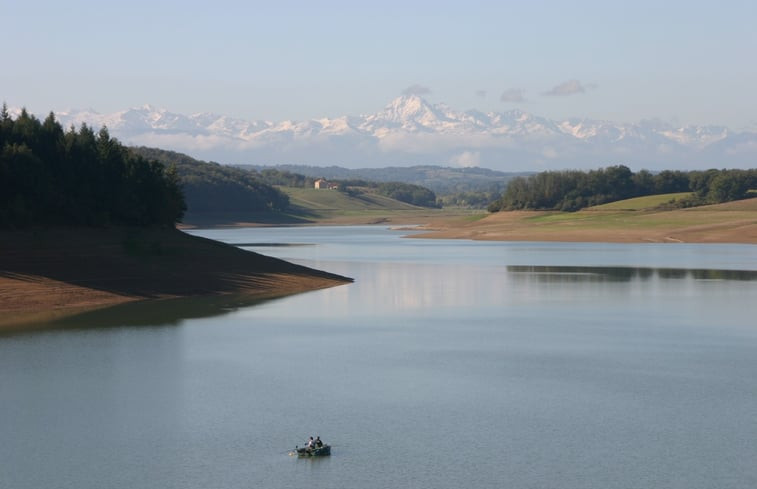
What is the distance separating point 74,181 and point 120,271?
13.9 meters

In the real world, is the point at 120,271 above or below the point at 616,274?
above

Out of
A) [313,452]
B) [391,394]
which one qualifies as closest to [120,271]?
A: [391,394]

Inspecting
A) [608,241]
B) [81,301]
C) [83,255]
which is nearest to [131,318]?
[81,301]

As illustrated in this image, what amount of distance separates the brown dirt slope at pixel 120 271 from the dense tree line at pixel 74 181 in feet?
7.29

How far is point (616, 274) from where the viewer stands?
316 ft

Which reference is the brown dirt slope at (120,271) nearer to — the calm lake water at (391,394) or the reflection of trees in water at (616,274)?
the calm lake water at (391,394)

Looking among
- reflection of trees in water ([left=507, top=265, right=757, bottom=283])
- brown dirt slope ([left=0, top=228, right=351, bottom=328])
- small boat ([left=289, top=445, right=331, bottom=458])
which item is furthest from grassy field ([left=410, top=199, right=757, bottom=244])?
small boat ([left=289, top=445, right=331, bottom=458])

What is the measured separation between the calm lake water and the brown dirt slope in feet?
14.2

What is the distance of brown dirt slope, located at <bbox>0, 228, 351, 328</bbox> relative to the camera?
227 ft

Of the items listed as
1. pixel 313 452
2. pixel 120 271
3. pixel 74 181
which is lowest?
pixel 313 452

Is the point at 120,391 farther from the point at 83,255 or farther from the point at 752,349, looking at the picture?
the point at 83,255

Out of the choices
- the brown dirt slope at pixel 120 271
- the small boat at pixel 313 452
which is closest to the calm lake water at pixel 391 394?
the small boat at pixel 313 452

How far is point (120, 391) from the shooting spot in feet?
133

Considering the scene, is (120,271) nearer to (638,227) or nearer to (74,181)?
(74,181)
